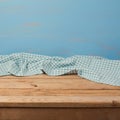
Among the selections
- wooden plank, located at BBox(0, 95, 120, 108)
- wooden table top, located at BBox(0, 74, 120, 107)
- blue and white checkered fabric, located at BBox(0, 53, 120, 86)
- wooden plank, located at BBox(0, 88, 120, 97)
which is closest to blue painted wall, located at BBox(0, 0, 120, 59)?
blue and white checkered fabric, located at BBox(0, 53, 120, 86)

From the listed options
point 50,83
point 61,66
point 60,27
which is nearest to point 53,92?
point 50,83

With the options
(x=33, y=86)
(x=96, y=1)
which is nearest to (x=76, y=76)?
(x=33, y=86)

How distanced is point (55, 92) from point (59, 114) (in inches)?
4.8

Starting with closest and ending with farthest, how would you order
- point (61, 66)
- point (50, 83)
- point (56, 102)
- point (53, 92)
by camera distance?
point (56, 102), point (53, 92), point (50, 83), point (61, 66)

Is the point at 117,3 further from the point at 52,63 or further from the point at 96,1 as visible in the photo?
the point at 52,63

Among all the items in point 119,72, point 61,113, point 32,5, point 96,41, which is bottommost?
point 61,113

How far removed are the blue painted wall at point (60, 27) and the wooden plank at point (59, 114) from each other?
21.5 inches

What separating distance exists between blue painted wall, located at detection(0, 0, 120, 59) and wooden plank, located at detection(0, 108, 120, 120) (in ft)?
1.80

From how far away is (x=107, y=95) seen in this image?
1158mm

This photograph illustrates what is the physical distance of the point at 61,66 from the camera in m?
1.46

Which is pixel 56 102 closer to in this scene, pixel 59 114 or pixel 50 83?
pixel 59 114

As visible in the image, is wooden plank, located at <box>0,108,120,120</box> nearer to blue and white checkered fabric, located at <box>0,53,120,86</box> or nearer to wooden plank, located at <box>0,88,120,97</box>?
wooden plank, located at <box>0,88,120,97</box>

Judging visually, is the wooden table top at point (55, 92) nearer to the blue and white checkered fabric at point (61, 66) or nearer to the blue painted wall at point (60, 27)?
the blue and white checkered fabric at point (61, 66)

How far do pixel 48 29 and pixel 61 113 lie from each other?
2.01ft
